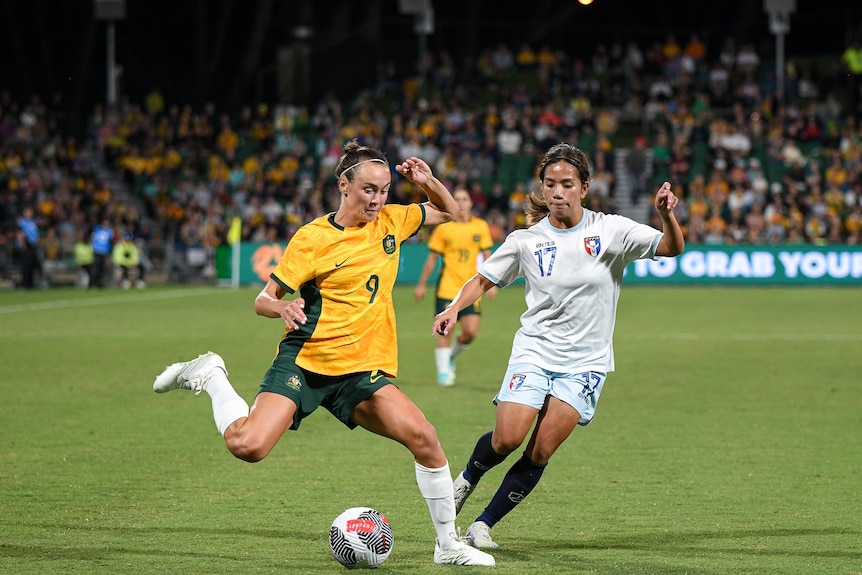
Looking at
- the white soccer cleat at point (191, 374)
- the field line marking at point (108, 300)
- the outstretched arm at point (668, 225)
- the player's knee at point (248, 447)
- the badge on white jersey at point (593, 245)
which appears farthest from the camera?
the field line marking at point (108, 300)

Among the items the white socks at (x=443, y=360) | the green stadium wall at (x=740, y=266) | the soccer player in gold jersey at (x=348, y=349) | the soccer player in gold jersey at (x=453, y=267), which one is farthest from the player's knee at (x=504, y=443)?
the green stadium wall at (x=740, y=266)

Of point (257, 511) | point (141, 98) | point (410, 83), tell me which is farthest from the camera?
point (141, 98)

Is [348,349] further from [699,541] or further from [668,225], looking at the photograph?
[699,541]

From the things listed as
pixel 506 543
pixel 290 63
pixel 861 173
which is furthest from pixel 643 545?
pixel 290 63

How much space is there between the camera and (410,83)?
38.6 meters

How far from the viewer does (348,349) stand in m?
5.77

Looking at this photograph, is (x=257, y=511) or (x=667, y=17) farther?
(x=667, y=17)

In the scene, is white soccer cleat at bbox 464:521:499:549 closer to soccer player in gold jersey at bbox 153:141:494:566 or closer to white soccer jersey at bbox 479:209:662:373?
soccer player in gold jersey at bbox 153:141:494:566

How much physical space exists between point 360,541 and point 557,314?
148cm

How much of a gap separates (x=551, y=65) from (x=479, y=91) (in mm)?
2448

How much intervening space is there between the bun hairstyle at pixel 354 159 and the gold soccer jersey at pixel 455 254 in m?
6.95

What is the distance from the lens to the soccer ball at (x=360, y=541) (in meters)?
5.68

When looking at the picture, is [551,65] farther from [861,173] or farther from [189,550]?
[189,550]

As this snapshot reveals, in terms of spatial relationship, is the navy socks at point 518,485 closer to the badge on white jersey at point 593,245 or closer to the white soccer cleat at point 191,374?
the badge on white jersey at point 593,245
